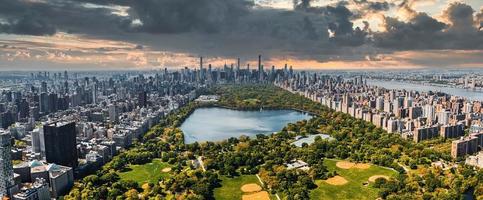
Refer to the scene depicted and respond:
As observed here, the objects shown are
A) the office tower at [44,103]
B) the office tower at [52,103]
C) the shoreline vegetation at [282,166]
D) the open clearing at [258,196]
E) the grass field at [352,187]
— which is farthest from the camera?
the office tower at [52,103]

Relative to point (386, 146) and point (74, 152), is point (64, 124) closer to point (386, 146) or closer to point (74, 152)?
point (74, 152)

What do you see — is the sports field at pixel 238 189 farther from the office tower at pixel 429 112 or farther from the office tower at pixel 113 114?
the office tower at pixel 429 112

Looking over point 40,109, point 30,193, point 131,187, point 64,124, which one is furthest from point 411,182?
point 40,109

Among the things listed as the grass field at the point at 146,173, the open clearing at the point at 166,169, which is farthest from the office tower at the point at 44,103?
the open clearing at the point at 166,169

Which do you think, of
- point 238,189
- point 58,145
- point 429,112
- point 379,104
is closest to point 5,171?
point 58,145

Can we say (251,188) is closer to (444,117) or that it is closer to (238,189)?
(238,189)

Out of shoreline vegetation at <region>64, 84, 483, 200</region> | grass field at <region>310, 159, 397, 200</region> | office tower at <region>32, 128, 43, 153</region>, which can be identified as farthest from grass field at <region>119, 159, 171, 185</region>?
grass field at <region>310, 159, 397, 200</region>
